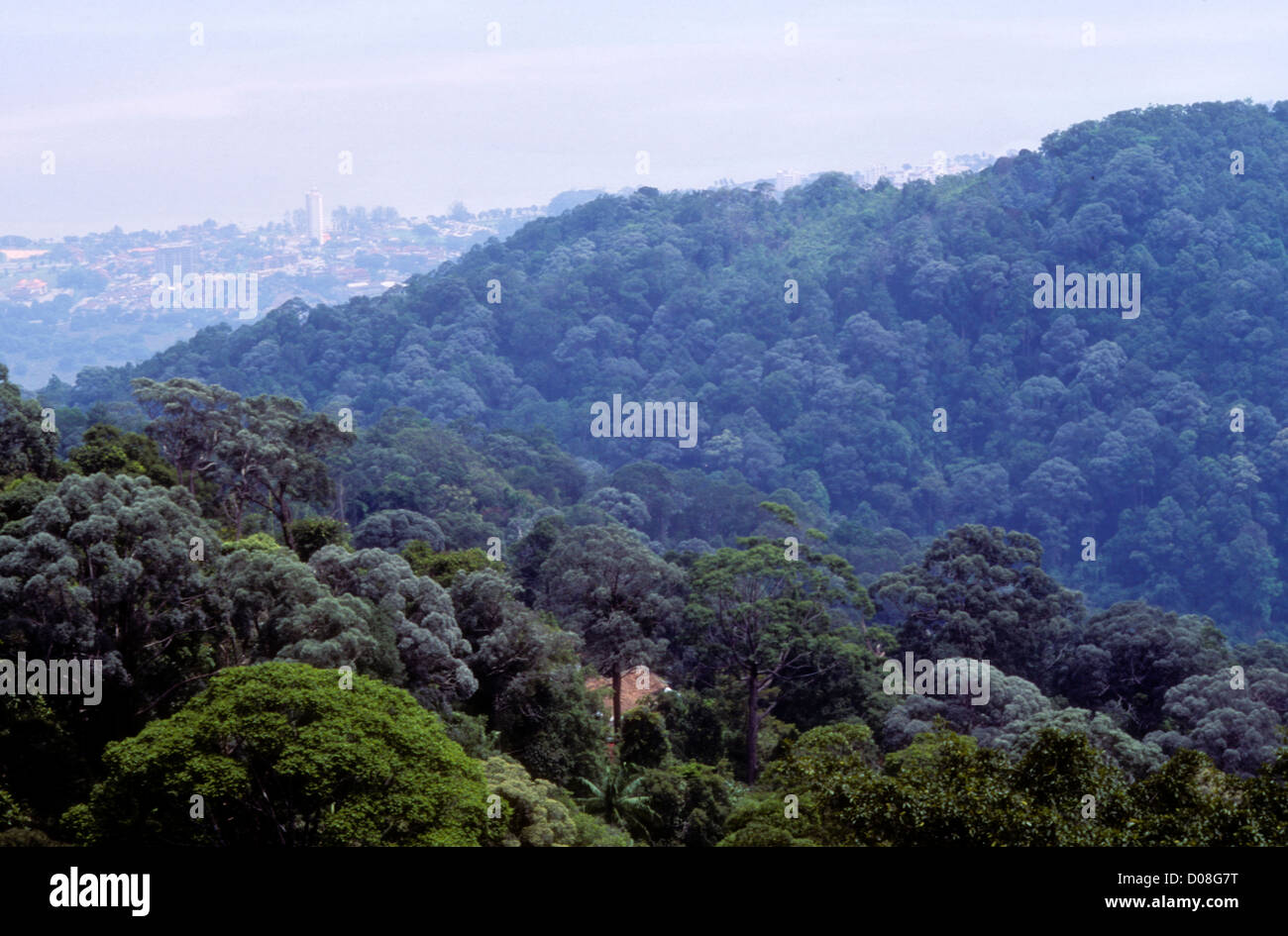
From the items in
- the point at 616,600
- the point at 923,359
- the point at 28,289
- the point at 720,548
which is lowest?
the point at 720,548

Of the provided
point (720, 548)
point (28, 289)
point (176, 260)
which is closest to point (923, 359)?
point (720, 548)

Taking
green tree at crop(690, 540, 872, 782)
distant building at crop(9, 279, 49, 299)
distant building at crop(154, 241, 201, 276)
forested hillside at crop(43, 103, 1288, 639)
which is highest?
distant building at crop(154, 241, 201, 276)

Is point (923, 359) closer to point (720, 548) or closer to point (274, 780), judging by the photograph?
point (720, 548)

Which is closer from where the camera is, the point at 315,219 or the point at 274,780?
the point at 274,780

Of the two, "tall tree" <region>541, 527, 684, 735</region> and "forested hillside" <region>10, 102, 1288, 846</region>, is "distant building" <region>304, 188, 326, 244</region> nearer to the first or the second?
"forested hillside" <region>10, 102, 1288, 846</region>

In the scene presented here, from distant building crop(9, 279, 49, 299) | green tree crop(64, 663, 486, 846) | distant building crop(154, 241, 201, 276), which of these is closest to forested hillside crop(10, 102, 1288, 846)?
green tree crop(64, 663, 486, 846)

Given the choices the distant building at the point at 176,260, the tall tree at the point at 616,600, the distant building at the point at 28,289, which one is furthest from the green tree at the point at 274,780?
the distant building at the point at 28,289

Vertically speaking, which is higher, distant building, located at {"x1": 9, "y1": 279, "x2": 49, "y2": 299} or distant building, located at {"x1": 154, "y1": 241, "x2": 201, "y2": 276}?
distant building, located at {"x1": 154, "y1": 241, "x2": 201, "y2": 276}

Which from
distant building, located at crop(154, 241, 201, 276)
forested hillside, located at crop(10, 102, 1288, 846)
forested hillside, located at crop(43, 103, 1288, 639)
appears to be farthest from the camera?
distant building, located at crop(154, 241, 201, 276)

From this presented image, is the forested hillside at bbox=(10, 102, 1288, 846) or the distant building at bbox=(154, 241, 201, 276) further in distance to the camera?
the distant building at bbox=(154, 241, 201, 276)

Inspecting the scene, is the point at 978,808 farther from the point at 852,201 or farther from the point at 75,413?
the point at 852,201
